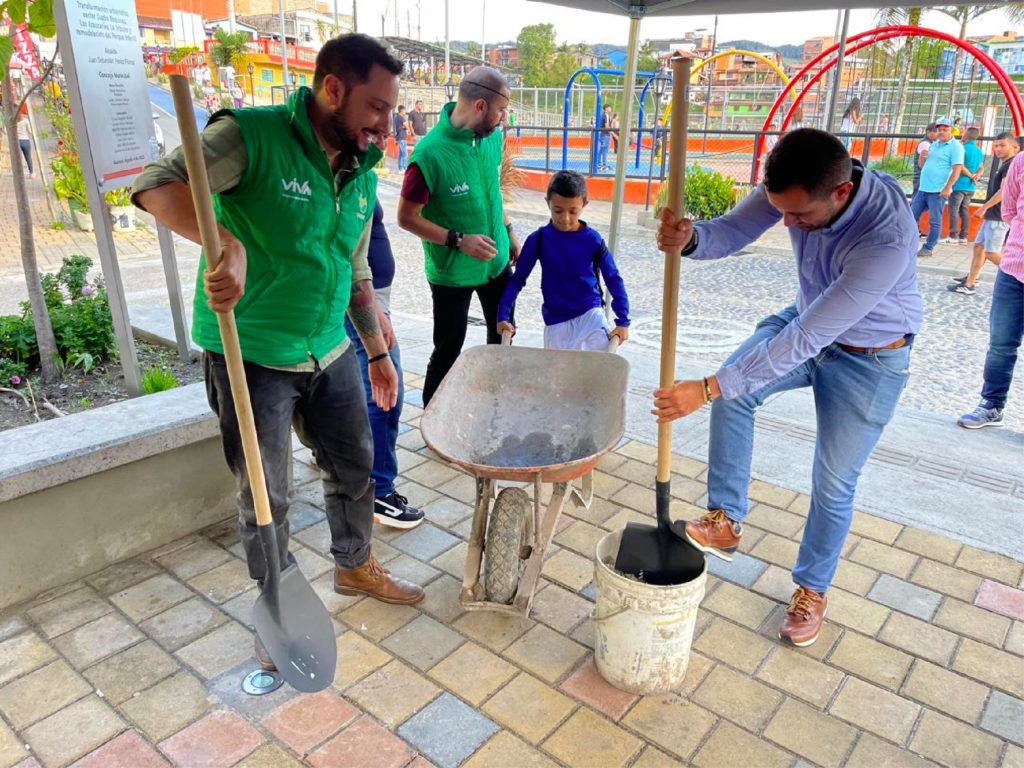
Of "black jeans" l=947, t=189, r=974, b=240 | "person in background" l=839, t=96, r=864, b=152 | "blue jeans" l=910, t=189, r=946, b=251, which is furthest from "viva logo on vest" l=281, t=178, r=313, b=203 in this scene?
"person in background" l=839, t=96, r=864, b=152

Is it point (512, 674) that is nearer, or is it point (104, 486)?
point (512, 674)

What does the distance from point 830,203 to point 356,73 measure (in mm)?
1380

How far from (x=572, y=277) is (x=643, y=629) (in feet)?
5.99

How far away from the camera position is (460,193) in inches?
132

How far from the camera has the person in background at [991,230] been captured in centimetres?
643

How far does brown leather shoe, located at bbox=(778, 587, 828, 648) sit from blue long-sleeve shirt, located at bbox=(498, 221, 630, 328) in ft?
4.74

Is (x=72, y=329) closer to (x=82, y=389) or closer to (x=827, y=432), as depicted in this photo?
(x=82, y=389)

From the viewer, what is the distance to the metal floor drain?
7.47 ft

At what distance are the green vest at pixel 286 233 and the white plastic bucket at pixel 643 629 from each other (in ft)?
3.77

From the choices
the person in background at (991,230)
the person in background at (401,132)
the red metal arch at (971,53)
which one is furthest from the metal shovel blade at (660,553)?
the person in background at (401,132)

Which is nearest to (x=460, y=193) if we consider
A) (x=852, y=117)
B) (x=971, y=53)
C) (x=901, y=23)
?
(x=971, y=53)

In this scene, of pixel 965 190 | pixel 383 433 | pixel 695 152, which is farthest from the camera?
pixel 695 152

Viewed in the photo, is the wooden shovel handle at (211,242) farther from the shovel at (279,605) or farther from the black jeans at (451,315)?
the black jeans at (451,315)

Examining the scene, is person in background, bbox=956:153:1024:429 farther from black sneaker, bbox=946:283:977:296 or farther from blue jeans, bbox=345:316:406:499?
black sneaker, bbox=946:283:977:296
